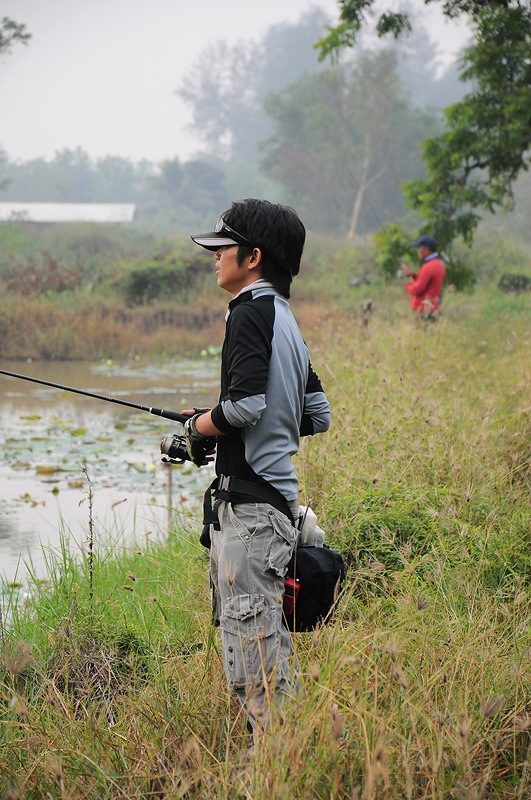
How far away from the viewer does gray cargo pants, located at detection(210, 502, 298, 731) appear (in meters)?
2.91

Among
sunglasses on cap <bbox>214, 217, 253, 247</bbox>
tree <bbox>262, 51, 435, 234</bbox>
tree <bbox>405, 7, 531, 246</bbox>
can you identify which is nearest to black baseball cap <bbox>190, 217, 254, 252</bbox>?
sunglasses on cap <bbox>214, 217, 253, 247</bbox>

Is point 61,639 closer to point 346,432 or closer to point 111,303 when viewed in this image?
point 346,432

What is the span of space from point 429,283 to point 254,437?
963cm

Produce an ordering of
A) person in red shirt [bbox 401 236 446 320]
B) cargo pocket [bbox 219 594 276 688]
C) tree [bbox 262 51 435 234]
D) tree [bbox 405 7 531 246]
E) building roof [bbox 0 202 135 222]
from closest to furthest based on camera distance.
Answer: cargo pocket [bbox 219 594 276 688] < person in red shirt [bbox 401 236 446 320] < tree [bbox 405 7 531 246] < building roof [bbox 0 202 135 222] < tree [bbox 262 51 435 234]

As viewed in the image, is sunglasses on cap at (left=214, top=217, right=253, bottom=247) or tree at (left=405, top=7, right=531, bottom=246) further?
tree at (left=405, top=7, right=531, bottom=246)

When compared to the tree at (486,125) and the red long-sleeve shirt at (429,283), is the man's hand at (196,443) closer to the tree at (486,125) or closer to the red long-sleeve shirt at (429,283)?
the red long-sleeve shirt at (429,283)

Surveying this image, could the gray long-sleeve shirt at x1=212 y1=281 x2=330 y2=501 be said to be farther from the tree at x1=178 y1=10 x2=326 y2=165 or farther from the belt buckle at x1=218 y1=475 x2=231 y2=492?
the tree at x1=178 y1=10 x2=326 y2=165

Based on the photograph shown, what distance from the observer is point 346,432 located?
577 centimetres

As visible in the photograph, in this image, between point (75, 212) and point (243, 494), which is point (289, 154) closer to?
point (75, 212)

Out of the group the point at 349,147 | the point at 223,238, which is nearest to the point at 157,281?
the point at 223,238

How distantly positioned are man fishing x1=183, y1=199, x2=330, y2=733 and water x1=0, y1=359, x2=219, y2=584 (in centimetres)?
55

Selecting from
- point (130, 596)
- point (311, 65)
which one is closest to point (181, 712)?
point (130, 596)

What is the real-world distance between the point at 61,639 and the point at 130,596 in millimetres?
850

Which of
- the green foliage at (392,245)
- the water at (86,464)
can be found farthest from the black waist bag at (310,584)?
the green foliage at (392,245)
